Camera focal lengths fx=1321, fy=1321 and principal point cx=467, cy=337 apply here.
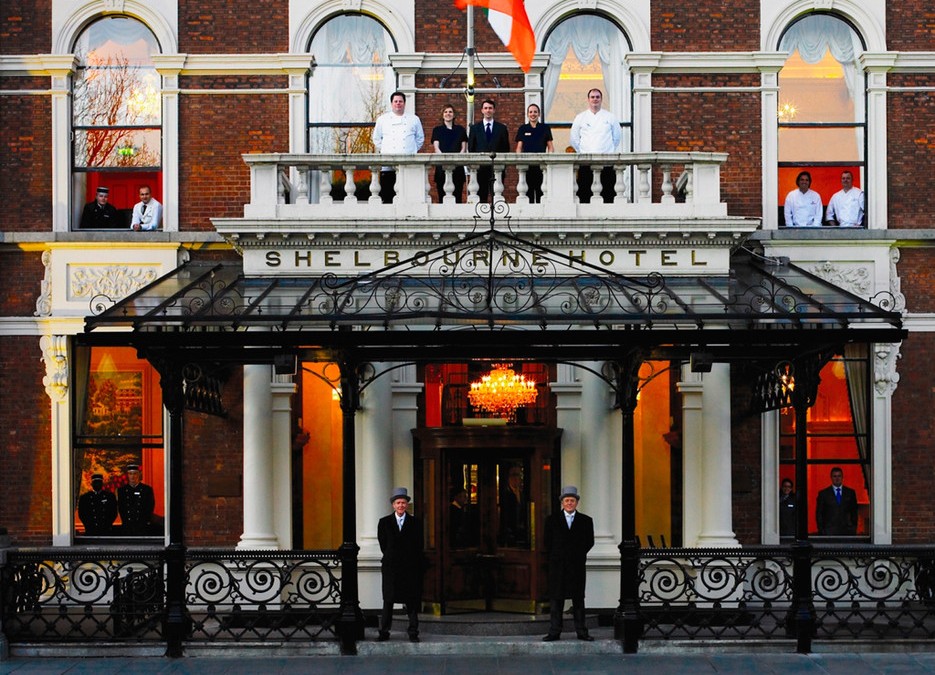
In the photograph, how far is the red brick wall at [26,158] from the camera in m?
18.7

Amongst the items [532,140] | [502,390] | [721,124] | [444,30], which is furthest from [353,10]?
[502,390]

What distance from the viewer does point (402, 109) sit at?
1736cm

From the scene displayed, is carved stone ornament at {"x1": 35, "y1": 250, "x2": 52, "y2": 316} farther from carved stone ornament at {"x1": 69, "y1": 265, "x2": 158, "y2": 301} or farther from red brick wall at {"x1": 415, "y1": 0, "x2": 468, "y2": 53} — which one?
red brick wall at {"x1": 415, "y1": 0, "x2": 468, "y2": 53}

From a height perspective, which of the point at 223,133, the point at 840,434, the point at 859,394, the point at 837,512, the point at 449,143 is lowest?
the point at 837,512

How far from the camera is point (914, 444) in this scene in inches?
722

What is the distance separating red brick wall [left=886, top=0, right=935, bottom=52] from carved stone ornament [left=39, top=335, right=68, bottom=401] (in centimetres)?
1237

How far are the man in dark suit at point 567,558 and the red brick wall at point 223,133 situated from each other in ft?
22.9

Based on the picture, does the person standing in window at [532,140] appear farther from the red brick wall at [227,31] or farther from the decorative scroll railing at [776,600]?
the decorative scroll railing at [776,600]

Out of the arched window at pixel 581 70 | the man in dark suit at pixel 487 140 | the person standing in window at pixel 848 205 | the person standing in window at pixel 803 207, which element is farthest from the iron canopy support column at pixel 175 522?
the person standing in window at pixel 848 205

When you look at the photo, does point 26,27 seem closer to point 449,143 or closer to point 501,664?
point 449,143

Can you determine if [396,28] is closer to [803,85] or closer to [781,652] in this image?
[803,85]

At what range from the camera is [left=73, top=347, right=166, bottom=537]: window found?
1852cm

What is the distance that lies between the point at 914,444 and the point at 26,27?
45.4ft

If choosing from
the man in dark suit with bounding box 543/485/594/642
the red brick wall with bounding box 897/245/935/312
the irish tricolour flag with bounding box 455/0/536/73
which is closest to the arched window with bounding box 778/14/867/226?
the red brick wall with bounding box 897/245/935/312
